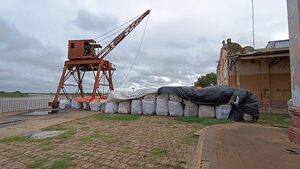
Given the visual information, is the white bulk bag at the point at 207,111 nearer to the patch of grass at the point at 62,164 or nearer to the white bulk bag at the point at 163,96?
the white bulk bag at the point at 163,96

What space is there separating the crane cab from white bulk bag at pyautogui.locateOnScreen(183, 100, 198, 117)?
40.5 ft

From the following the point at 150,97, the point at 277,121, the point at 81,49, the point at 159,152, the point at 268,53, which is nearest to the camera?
the point at 159,152

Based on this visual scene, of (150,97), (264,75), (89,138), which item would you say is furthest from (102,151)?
(264,75)

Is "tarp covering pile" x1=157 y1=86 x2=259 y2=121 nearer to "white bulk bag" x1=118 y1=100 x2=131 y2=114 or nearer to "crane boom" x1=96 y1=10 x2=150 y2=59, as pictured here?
"white bulk bag" x1=118 y1=100 x2=131 y2=114

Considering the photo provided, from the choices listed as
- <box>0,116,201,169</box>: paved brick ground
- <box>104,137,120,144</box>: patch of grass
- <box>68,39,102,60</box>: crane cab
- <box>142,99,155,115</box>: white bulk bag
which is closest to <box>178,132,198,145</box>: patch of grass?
<box>0,116,201,169</box>: paved brick ground

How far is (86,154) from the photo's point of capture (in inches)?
197

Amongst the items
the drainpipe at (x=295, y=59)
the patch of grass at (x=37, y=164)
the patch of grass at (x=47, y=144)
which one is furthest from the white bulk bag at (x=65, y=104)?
the drainpipe at (x=295, y=59)

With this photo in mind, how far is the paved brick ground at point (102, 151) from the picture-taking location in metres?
4.43

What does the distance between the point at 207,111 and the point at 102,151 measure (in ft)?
26.2

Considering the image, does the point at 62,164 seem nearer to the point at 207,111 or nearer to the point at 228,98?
the point at 207,111

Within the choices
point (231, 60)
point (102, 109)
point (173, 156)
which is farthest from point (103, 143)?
point (231, 60)

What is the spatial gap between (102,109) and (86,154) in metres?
12.2

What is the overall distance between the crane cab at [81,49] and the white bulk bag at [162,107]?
422 inches

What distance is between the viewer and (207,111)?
1191 centimetres
